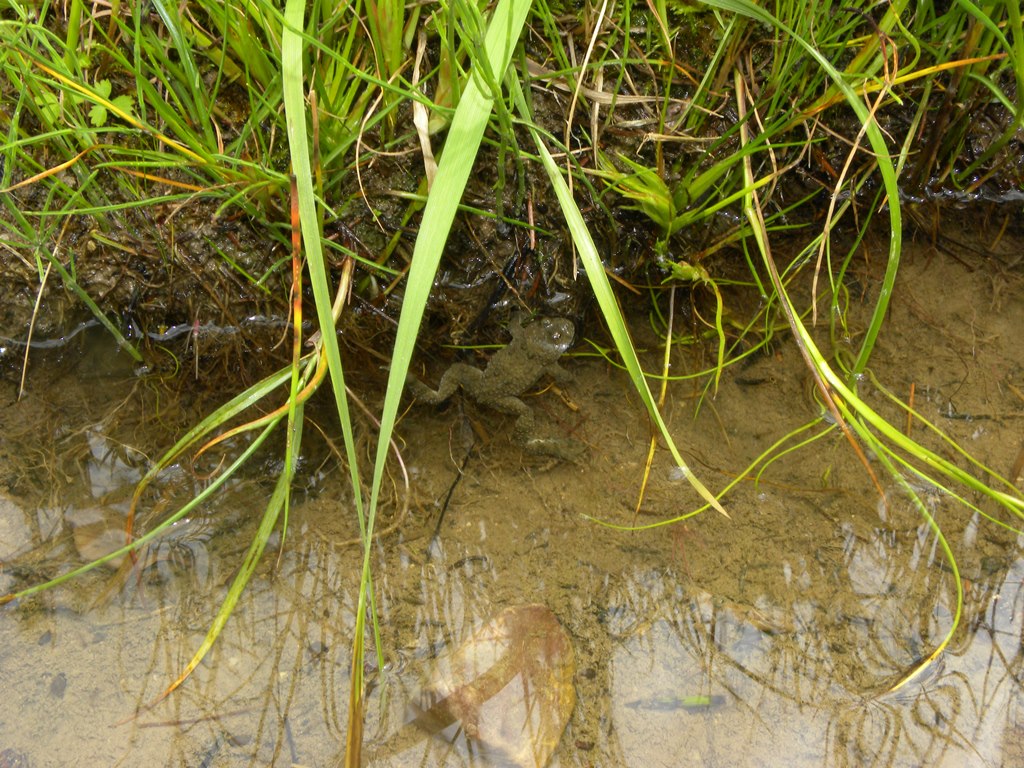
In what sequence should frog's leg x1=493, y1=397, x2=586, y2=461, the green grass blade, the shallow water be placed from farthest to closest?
1. frog's leg x1=493, y1=397, x2=586, y2=461
2. the shallow water
3. the green grass blade

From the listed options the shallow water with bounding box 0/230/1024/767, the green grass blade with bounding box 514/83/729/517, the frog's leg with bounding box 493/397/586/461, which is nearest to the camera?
the green grass blade with bounding box 514/83/729/517

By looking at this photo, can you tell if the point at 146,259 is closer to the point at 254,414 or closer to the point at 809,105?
the point at 254,414

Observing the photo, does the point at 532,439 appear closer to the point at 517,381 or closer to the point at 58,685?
the point at 517,381

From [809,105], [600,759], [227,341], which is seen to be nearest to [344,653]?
[600,759]

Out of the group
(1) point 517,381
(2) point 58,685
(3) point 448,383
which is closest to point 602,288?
(1) point 517,381

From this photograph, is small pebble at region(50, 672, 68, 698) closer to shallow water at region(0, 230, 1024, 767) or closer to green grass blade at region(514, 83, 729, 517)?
shallow water at region(0, 230, 1024, 767)

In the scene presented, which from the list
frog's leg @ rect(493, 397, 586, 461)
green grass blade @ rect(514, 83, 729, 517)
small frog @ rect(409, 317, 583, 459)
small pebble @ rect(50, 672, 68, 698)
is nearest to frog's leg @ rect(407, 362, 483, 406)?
small frog @ rect(409, 317, 583, 459)
